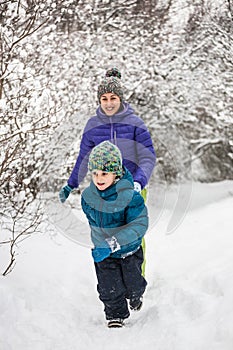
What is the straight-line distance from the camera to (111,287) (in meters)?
3.23

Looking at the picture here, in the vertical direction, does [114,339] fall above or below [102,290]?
below

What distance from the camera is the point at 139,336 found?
304cm

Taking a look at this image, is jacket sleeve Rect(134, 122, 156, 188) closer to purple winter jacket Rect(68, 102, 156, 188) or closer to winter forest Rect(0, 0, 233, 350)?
purple winter jacket Rect(68, 102, 156, 188)

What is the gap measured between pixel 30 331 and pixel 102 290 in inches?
23.1

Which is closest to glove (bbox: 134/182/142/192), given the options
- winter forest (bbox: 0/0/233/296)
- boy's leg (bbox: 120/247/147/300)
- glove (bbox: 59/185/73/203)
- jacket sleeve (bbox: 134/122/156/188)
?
jacket sleeve (bbox: 134/122/156/188)

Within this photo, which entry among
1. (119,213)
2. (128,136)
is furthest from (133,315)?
(128,136)

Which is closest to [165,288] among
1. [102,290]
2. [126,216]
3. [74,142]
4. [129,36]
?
[102,290]

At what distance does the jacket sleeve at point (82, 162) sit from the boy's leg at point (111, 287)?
2.92 feet

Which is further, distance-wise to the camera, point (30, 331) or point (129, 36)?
point (129, 36)

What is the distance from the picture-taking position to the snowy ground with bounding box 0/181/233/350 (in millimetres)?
2910

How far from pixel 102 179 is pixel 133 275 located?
77cm

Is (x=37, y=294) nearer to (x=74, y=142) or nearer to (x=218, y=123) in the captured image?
(x=74, y=142)

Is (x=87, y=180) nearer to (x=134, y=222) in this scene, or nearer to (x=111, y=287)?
(x=111, y=287)

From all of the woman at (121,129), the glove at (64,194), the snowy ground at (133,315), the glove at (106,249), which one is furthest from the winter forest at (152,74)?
the glove at (106,249)
